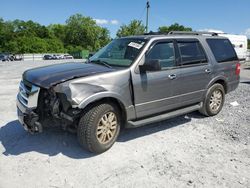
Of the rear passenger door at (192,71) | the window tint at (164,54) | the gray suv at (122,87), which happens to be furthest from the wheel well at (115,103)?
the rear passenger door at (192,71)

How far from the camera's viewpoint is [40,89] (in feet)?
12.7

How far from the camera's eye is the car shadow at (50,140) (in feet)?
13.3

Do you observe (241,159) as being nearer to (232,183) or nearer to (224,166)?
(224,166)

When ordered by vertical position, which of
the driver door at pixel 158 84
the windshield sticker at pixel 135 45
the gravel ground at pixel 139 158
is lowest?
the gravel ground at pixel 139 158

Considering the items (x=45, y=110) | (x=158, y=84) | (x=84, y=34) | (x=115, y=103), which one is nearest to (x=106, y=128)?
(x=115, y=103)

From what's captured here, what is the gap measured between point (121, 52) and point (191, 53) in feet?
5.03

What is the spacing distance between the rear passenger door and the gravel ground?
67 cm

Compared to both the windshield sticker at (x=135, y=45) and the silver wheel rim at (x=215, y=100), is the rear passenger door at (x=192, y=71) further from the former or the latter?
the windshield sticker at (x=135, y=45)

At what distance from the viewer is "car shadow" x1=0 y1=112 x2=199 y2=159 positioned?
4.06 meters

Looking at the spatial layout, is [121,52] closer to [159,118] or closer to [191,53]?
[159,118]

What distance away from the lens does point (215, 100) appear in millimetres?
5996

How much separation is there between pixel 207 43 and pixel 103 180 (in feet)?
12.9

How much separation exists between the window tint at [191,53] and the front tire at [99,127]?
6.18ft

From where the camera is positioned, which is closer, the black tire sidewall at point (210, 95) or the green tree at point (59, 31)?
the black tire sidewall at point (210, 95)
